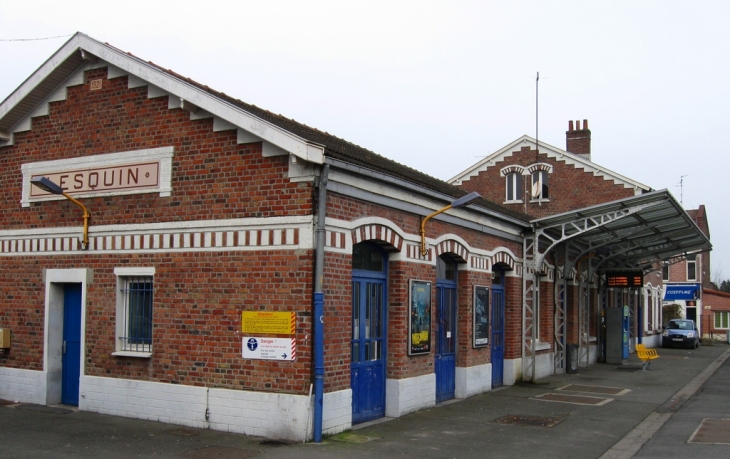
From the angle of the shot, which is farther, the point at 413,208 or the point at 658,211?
the point at 658,211

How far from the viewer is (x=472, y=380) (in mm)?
15602

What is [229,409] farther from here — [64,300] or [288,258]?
[64,300]

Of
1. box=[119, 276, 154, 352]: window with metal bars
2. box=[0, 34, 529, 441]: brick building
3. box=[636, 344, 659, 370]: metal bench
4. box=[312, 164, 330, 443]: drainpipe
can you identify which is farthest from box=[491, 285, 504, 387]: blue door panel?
box=[119, 276, 154, 352]: window with metal bars

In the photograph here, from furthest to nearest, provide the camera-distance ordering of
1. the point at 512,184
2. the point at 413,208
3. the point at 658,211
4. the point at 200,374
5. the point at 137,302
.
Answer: the point at 512,184 → the point at 658,211 → the point at 413,208 → the point at 137,302 → the point at 200,374

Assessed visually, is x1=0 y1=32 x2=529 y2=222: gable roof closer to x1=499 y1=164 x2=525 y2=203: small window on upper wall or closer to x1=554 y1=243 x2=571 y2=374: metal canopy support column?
x1=554 y1=243 x2=571 y2=374: metal canopy support column

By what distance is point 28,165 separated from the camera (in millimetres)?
13297

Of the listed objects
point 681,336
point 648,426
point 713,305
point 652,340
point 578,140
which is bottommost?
point 652,340

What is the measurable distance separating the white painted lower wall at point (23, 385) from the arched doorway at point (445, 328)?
23.5ft

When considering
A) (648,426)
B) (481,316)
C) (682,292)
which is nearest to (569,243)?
(481,316)

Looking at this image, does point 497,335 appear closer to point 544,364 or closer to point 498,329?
point 498,329

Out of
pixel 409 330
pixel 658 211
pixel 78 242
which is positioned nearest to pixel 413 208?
pixel 409 330

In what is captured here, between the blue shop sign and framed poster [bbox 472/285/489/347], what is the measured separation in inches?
1165

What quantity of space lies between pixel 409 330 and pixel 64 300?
6101 mm

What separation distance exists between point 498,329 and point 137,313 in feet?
29.3
